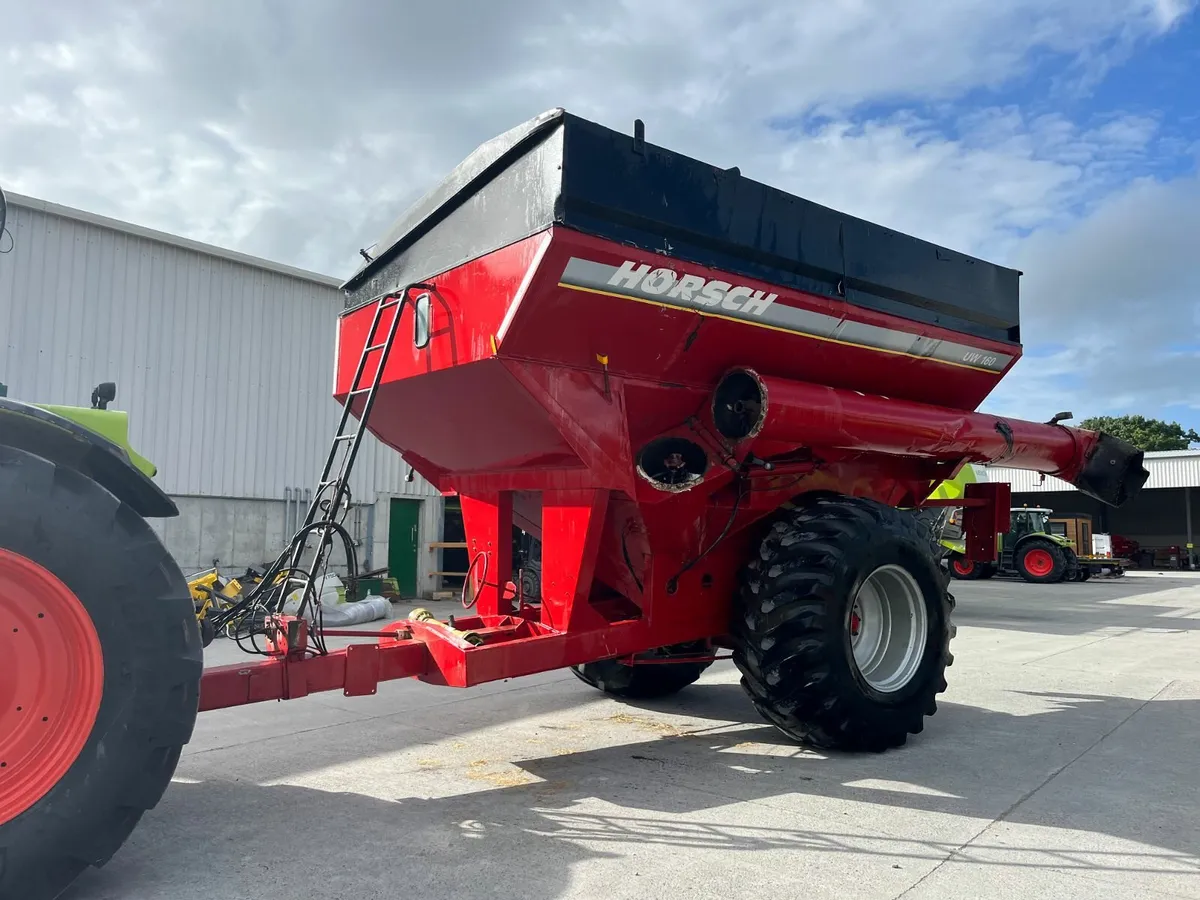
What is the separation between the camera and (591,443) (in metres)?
4.47

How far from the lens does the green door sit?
49.3 ft

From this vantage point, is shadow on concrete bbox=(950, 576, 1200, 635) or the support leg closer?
the support leg

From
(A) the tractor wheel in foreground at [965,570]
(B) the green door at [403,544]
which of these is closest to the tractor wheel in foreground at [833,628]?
(B) the green door at [403,544]

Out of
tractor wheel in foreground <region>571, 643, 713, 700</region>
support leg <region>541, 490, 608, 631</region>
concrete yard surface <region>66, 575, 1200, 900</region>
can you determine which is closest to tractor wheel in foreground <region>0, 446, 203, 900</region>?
concrete yard surface <region>66, 575, 1200, 900</region>

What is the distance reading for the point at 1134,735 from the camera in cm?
566

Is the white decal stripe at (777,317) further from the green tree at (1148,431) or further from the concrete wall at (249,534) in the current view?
the green tree at (1148,431)

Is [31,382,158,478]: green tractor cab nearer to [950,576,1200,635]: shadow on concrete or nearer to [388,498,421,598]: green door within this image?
[388,498,421,598]: green door

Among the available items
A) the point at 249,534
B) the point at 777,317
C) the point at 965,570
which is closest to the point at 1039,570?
the point at 965,570

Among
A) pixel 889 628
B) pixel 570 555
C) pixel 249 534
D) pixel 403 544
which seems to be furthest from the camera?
pixel 403 544

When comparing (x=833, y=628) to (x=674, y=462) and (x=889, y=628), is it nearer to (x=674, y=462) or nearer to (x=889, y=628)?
(x=889, y=628)

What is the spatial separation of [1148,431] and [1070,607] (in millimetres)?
52307

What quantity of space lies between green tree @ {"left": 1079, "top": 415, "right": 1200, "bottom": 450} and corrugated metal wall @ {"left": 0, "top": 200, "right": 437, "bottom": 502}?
57.3m

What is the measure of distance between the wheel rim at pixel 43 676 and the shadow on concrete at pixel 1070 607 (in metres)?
11.6

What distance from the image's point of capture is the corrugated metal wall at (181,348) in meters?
11.3
